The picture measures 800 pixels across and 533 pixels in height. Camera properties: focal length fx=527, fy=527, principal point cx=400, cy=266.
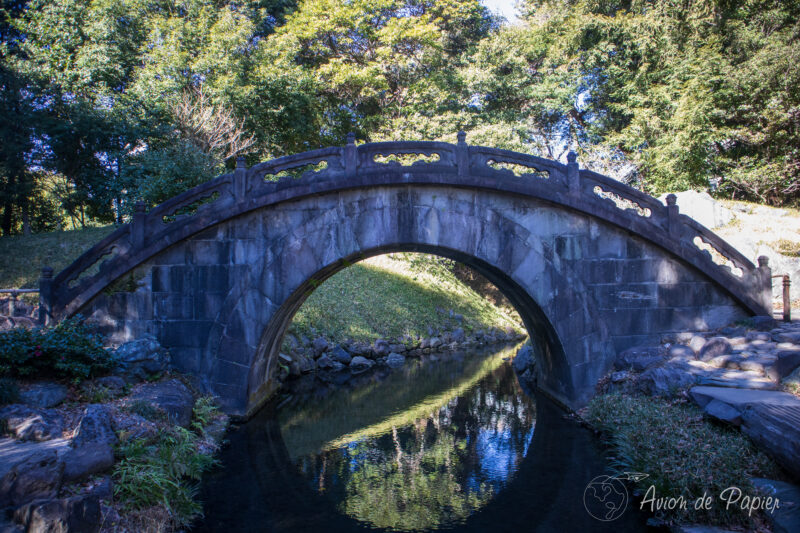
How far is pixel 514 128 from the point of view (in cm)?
2280

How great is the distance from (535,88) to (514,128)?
3.15 metres

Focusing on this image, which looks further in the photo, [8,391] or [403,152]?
[403,152]

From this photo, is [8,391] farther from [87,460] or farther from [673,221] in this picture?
[673,221]

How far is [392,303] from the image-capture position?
2062 centimetres

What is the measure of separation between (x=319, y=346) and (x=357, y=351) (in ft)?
4.73

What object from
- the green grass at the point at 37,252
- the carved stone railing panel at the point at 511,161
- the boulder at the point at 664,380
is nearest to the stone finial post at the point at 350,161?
the carved stone railing panel at the point at 511,161

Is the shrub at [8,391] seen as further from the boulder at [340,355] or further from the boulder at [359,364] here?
the boulder at [359,364]

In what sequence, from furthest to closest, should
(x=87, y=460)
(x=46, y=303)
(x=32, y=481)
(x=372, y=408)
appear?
(x=372, y=408) < (x=46, y=303) < (x=87, y=460) < (x=32, y=481)

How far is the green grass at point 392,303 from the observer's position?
17641 millimetres

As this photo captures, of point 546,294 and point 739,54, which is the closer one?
point 546,294

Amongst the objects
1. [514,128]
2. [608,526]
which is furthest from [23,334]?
[514,128]

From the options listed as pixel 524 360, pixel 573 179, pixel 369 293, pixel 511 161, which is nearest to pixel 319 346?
pixel 369 293

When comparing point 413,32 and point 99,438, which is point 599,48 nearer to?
point 413,32

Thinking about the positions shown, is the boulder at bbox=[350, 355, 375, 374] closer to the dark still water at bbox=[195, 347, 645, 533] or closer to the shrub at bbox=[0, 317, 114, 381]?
the dark still water at bbox=[195, 347, 645, 533]
